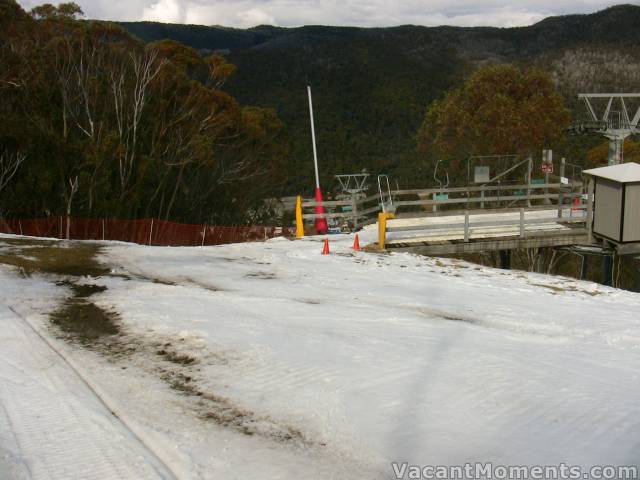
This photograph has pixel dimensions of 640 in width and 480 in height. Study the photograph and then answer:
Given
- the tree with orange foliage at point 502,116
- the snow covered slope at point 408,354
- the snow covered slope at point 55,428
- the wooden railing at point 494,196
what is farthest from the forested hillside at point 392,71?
the snow covered slope at point 55,428

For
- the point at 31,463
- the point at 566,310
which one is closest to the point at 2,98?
the point at 566,310

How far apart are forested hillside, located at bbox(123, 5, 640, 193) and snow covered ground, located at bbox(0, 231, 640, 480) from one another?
59.8 m

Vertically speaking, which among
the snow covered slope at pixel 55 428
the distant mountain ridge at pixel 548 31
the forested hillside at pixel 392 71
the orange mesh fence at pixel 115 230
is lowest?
the orange mesh fence at pixel 115 230

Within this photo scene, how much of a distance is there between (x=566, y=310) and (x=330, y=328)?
4.77 meters

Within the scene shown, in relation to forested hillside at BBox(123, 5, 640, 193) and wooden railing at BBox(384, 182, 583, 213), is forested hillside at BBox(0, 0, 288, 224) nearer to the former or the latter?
wooden railing at BBox(384, 182, 583, 213)

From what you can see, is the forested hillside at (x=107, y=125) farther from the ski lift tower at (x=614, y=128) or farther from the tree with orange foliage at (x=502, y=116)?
the ski lift tower at (x=614, y=128)

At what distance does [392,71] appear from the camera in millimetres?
148500

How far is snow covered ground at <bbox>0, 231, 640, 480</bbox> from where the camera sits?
226 inches

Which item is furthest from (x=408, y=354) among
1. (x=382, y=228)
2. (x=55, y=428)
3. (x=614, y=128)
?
(x=614, y=128)

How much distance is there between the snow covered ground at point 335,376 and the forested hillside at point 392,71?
59.8 meters

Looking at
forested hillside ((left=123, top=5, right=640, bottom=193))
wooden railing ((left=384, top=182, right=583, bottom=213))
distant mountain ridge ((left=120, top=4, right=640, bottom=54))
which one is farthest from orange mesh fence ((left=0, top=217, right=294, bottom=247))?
distant mountain ridge ((left=120, top=4, right=640, bottom=54))

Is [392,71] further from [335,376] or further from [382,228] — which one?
[335,376]

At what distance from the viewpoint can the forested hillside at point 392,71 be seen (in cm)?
10994

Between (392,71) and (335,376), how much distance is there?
146635 millimetres
